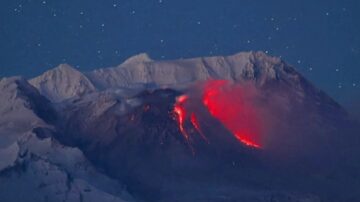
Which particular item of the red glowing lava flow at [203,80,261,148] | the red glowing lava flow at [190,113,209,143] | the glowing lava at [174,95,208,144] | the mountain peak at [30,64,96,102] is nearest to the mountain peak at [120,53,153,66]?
the mountain peak at [30,64,96,102]

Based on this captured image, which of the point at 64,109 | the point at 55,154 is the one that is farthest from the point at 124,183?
the point at 64,109

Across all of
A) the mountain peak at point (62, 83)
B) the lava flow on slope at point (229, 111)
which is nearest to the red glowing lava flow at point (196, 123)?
the lava flow on slope at point (229, 111)

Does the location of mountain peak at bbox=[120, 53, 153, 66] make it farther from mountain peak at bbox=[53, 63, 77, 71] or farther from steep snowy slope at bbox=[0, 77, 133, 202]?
steep snowy slope at bbox=[0, 77, 133, 202]

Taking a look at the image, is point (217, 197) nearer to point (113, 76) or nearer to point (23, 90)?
point (23, 90)

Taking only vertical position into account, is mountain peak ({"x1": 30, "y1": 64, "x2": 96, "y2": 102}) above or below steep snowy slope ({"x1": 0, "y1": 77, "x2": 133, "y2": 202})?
below

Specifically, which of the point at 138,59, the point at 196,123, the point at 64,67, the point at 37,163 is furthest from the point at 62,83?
the point at 37,163

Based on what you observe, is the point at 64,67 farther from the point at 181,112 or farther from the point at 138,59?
the point at 181,112

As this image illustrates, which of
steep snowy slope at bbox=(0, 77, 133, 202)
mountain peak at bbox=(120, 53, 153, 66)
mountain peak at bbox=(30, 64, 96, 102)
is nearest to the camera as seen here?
steep snowy slope at bbox=(0, 77, 133, 202)

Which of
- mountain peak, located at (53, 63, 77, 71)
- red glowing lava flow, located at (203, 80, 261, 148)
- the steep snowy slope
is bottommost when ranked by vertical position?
red glowing lava flow, located at (203, 80, 261, 148)
